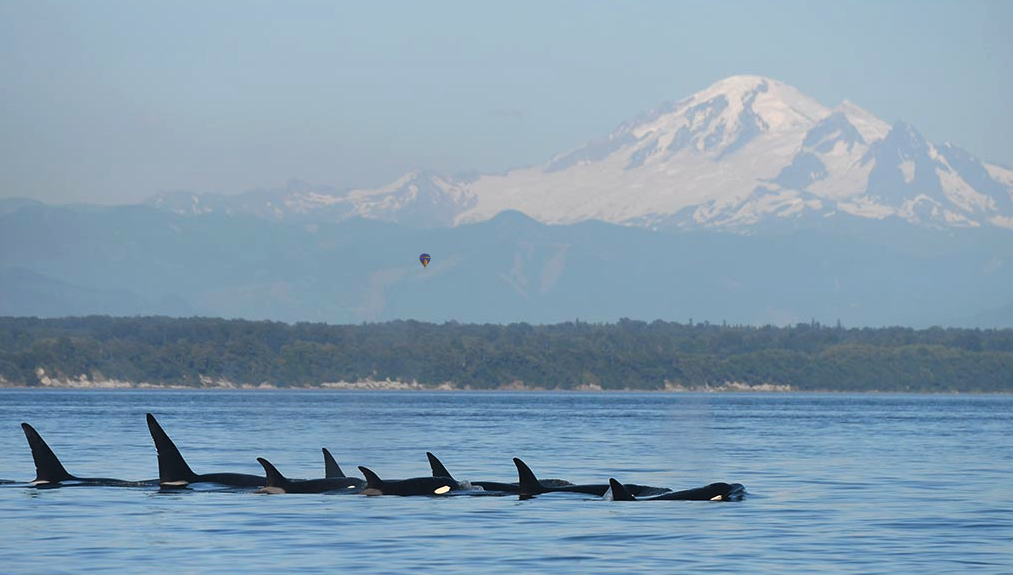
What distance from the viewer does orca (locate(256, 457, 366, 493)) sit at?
44.0 metres

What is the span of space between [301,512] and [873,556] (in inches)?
509

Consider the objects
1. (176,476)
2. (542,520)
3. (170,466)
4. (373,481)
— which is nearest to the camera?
(542,520)

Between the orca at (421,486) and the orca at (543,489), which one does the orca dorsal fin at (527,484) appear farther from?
the orca at (421,486)

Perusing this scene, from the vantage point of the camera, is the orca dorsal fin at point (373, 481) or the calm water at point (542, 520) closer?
the calm water at point (542, 520)

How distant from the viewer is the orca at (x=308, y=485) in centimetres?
4400

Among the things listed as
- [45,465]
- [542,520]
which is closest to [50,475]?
[45,465]

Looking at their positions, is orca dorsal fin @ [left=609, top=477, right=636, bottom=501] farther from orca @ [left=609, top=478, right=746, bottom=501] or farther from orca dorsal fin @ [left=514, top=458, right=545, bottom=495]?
orca dorsal fin @ [left=514, top=458, right=545, bottom=495]

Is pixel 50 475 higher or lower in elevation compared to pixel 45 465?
lower

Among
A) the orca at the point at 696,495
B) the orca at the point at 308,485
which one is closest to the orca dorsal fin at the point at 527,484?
the orca at the point at 696,495

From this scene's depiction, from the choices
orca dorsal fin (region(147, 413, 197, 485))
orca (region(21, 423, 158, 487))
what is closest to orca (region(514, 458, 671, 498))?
orca dorsal fin (region(147, 413, 197, 485))

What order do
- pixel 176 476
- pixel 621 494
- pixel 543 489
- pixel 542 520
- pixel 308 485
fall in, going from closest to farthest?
pixel 542 520 < pixel 621 494 < pixel 543 489 < pixel 308 485 < pixel 176 476

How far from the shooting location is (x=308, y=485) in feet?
146

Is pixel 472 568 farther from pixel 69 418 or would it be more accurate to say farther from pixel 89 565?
pixel 69 418

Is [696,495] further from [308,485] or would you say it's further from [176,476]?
[176,476]
